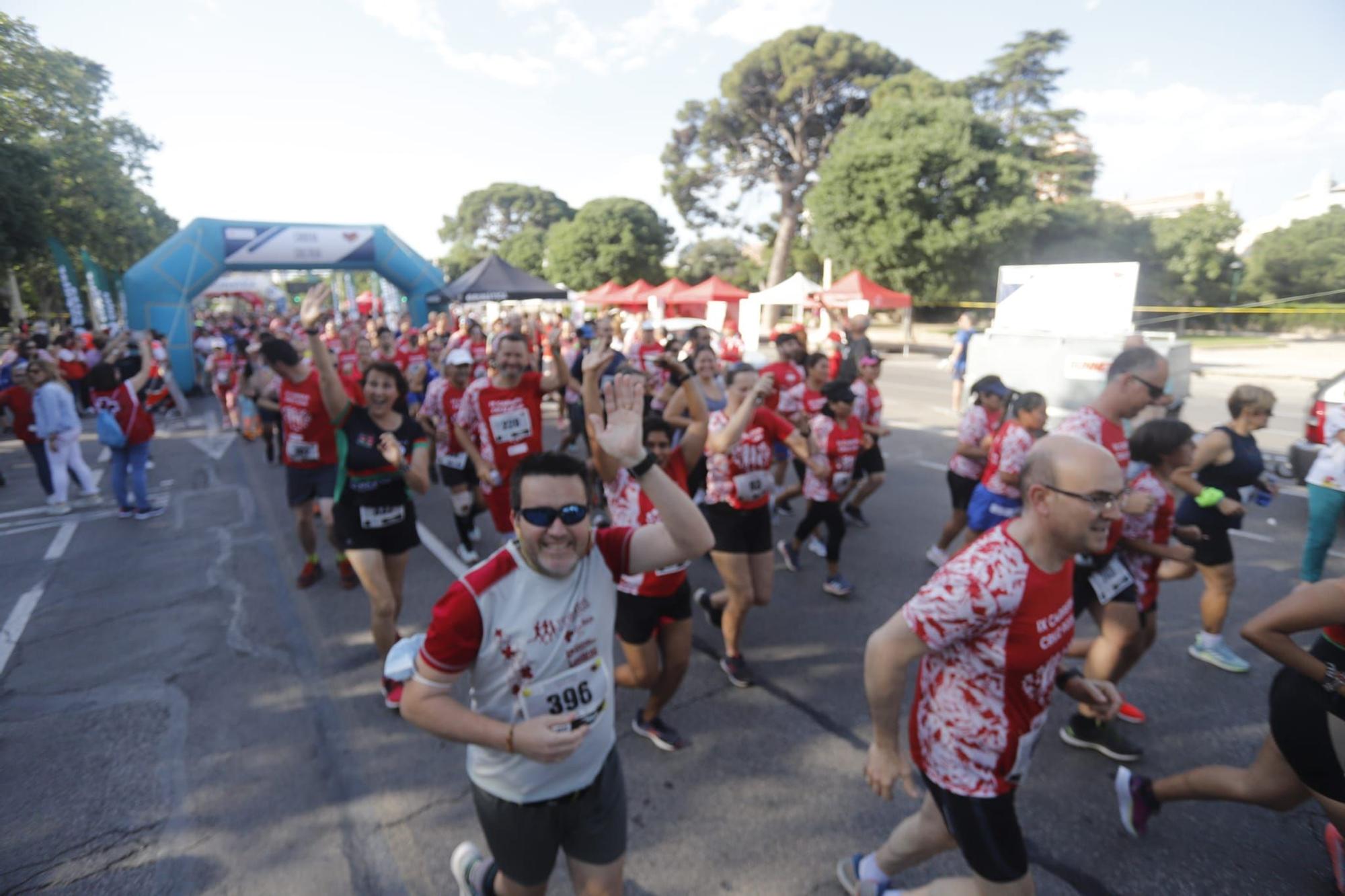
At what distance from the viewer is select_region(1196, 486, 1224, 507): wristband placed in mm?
3762

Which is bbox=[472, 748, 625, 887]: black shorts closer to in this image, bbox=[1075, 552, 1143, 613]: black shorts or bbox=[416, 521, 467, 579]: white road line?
bbox=[1075, 552, 1143, 613]: black shorts

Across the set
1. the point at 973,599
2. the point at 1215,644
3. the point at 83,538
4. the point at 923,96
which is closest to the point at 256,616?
the point at 83,538

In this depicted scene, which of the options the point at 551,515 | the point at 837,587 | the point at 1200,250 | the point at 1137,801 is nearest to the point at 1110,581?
the point at 1137,801

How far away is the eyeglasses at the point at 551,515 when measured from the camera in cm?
177

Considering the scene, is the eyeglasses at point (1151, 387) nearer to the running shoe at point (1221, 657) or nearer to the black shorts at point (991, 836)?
the running shoe at point (1221, 657)

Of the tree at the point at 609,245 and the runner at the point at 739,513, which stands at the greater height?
the tree at the point at 609,245

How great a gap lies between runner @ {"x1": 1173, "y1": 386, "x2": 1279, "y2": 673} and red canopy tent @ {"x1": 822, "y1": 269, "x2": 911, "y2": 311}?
17.6 m

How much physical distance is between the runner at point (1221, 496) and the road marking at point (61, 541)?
30.4 feet

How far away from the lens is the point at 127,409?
7141 millimetres

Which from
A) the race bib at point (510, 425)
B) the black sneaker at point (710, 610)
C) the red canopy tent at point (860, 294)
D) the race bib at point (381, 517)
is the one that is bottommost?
the black sneaker at point (710, 610)

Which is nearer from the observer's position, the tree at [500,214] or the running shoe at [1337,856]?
the running shoe at [1337,856]

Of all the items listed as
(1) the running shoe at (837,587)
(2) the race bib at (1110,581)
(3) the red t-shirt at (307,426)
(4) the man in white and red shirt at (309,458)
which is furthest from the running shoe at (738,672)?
(3) the red t-shirt at (307,426)

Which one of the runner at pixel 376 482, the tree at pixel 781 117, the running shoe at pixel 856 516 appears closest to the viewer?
the runner at pixel 376 482

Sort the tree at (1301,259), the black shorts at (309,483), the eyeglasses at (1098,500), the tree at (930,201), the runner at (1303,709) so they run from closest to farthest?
1. the eyeglasses at (1098,500)
2. the runner at (1303,709)
3. the black shorts at (309,483)
4. the tree at (1301,259)
5. the tree at (930,201)
